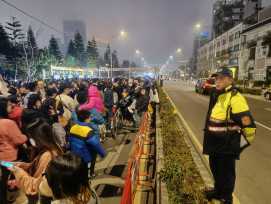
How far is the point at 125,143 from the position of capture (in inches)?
251

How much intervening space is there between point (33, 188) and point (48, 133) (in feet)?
2.19

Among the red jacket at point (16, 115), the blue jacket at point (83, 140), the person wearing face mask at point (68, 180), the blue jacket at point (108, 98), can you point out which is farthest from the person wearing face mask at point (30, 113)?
the blue jacket at point (108, 98)

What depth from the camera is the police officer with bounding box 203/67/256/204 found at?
2543mm

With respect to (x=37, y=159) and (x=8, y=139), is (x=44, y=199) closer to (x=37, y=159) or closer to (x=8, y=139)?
(x=37, y=159)

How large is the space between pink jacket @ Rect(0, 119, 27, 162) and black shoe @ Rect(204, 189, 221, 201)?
330 cm

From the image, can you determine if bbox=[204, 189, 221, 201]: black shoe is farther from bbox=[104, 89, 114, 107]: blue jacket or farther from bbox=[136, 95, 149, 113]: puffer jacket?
bbox=[104, 89, 114, 107]: blue jacket

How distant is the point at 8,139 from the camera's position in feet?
9.38

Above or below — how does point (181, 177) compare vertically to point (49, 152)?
below

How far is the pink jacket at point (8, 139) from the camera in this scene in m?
2.78

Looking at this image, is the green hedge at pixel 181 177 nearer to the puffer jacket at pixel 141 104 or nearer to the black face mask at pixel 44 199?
the black face mask at pixel 44 199

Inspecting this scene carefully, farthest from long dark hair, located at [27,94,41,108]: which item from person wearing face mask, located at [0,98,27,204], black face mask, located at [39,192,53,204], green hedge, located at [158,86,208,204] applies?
green hedge, located at [158,86,208,204]

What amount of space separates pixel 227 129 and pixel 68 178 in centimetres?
230

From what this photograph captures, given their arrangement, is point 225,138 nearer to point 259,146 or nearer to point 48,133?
point 48,133

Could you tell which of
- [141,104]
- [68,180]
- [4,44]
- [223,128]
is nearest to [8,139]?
[68,180]
